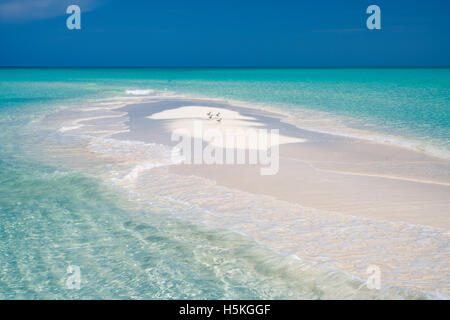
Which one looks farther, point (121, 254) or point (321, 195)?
point (321, 195)

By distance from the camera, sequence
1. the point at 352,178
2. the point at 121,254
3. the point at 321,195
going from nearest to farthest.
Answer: the point at 121,254, the point at 321,195, the point at 352,178

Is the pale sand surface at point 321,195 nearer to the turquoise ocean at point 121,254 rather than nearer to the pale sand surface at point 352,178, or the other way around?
the pale sand surface at point 352,178

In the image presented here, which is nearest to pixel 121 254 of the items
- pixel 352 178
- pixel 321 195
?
pixel 321 195

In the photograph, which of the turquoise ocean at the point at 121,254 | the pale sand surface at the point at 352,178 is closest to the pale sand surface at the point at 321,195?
the pale sand surface at the point at 352,178

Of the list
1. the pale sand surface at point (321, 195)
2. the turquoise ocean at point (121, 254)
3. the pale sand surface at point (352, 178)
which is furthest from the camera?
the pale sand surface at point (352, 178)

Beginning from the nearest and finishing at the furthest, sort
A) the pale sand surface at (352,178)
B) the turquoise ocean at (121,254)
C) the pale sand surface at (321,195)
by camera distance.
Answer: the turquoise ocean at (121,254), the pale sand surface at (321,195), the pale sand surface at (352,178)

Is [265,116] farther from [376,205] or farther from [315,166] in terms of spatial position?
[376,205]

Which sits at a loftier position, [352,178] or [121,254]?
[352,178]

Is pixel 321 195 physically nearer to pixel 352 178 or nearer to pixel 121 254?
pixel 352 178

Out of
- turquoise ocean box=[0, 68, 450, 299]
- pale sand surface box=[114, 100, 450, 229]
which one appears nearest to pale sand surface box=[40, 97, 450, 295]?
pale sand surface box=[114, 100, 450, 229]
